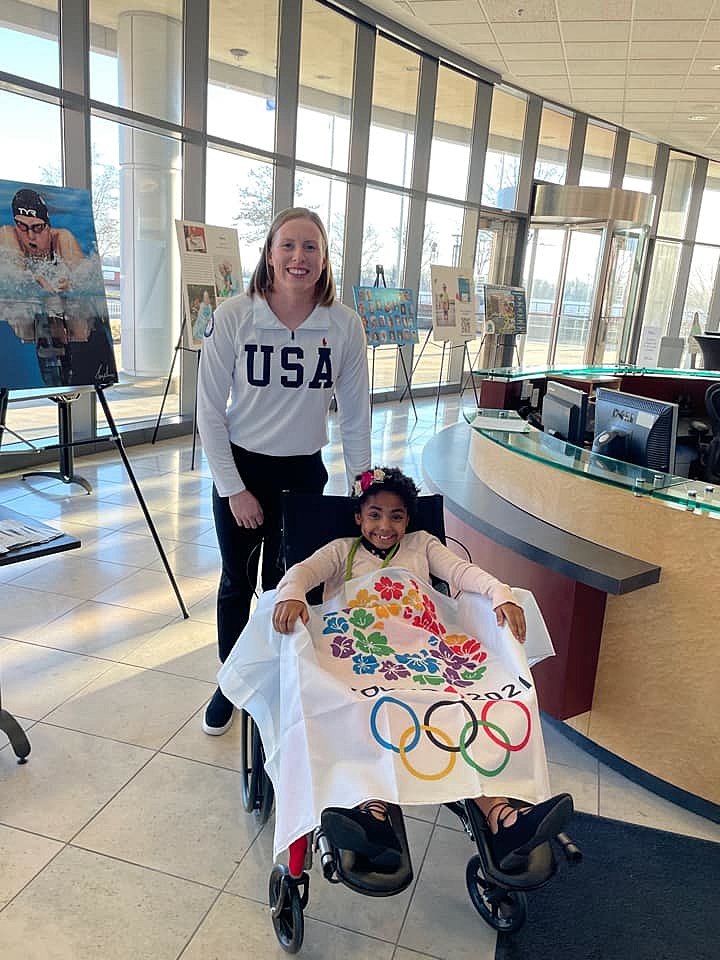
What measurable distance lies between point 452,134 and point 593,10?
344 centimetres

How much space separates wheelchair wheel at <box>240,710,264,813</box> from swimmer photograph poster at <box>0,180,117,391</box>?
1.54 m

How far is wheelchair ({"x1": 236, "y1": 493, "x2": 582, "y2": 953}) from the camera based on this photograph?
59.5 inches

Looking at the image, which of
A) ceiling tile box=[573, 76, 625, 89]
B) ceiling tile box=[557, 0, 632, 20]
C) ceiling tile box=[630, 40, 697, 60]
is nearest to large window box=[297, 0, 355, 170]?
ceiling tile box=[557, 0, 632, 20]

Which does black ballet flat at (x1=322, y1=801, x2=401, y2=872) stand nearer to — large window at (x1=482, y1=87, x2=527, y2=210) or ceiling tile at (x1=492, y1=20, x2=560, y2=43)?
ceiling tile at (x1=492, y1=20, x2=560, y2=43)

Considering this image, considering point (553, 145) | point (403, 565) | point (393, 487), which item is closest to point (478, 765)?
point (403, 565)

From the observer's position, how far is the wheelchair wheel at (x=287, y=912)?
165cm

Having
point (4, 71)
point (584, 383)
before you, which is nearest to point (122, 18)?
point (4, 71)

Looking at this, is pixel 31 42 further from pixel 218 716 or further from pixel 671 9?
pixel 671 9

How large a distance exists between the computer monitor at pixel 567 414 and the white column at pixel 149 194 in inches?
177

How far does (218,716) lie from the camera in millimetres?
2463

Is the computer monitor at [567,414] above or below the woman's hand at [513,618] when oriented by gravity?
above

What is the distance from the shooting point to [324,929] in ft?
5.74

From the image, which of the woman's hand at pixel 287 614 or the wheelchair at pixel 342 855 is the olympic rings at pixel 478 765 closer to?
the wheelchair at pixel 342 855

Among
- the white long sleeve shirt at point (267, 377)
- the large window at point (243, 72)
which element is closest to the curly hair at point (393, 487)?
the white long sleeve shirt at point (267, 377)
